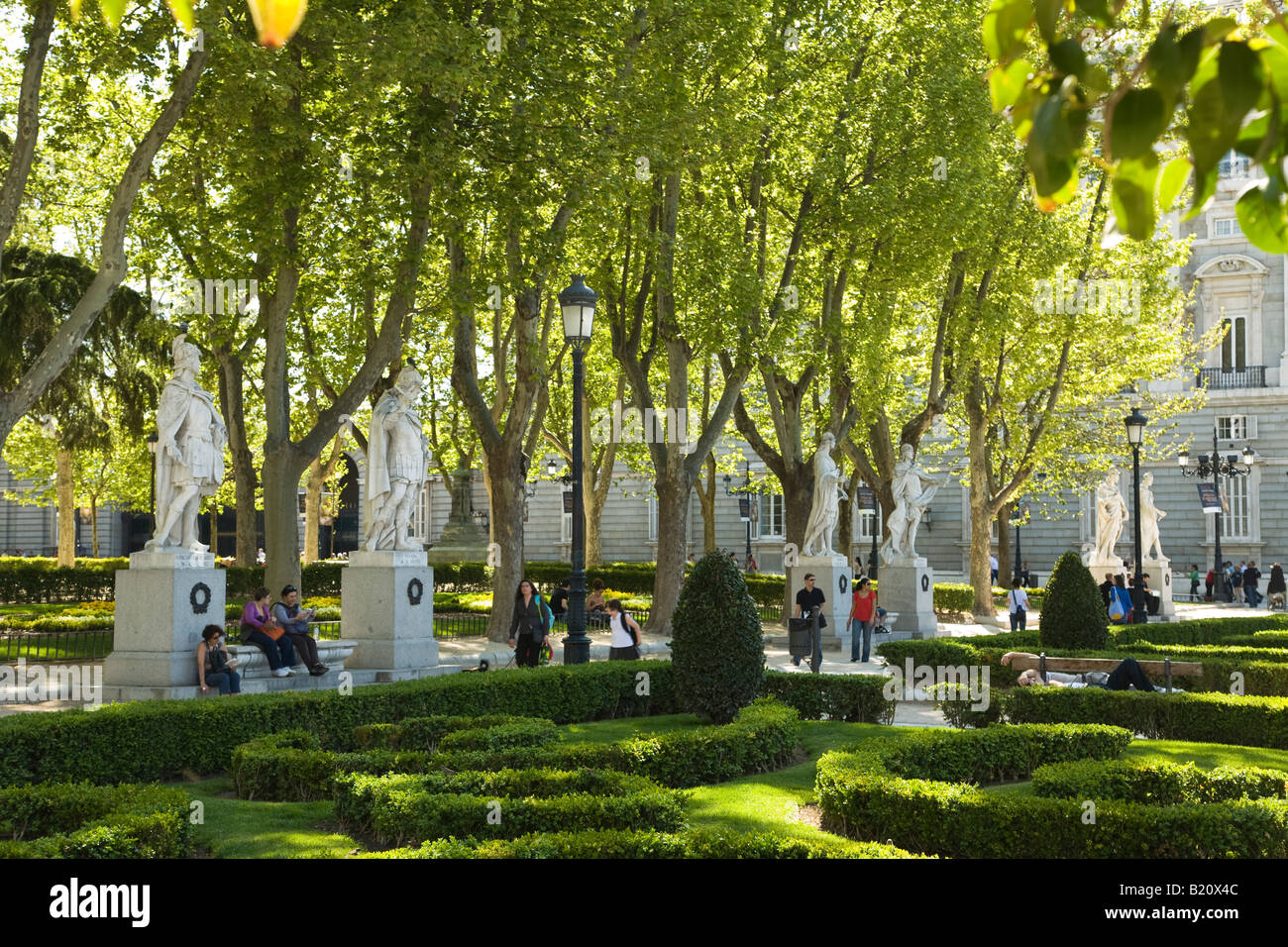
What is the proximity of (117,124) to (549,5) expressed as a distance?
865 cm

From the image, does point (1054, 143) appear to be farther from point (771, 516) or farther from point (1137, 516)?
point (771, 516)

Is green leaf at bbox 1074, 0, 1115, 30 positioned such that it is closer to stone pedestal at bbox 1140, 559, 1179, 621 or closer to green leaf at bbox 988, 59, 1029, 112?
green leaf at bbox 988, 59, 1029, 112

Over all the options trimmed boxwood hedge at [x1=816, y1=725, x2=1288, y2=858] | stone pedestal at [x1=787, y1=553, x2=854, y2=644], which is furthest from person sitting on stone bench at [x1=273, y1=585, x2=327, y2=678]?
stone pedestal at [x1=787, y1=553, x2=854, y2=644]

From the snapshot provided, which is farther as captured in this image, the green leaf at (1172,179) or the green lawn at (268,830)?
the green lawn at (268,830)

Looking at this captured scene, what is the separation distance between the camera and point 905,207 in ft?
78.6

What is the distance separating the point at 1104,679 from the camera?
49.4ft

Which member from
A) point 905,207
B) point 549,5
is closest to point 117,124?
point 549,5

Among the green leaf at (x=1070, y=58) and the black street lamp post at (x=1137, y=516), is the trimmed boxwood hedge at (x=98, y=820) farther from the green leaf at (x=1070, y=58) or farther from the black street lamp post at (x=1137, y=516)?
the black street lamp post at (x=1137, y=516)

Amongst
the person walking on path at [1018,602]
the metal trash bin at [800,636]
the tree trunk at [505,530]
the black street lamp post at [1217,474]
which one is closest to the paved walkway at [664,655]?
the metal trash bin at [800,636]

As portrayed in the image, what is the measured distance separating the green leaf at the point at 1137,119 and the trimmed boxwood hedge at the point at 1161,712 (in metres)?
11.5

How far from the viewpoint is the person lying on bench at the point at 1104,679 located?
14.1m
